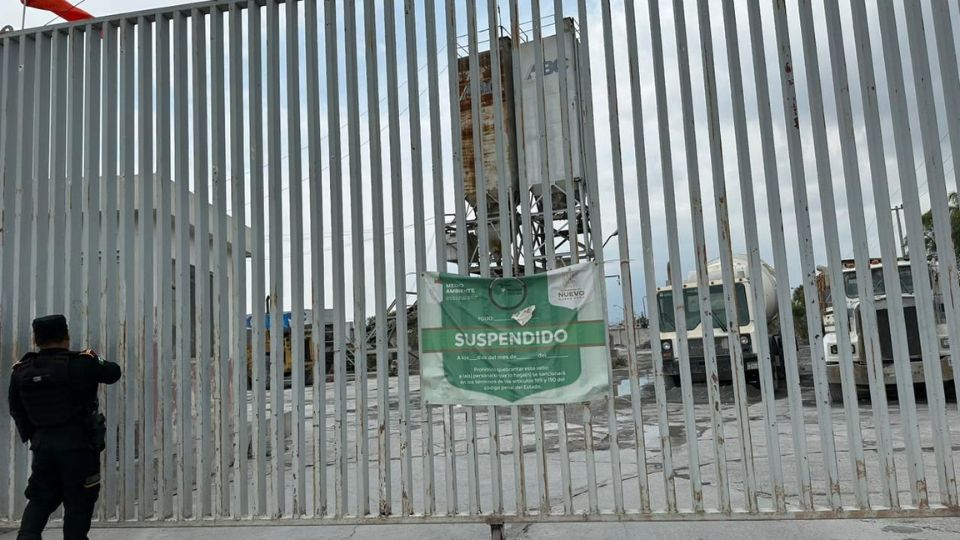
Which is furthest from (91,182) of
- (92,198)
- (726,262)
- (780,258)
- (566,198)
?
(780,258)

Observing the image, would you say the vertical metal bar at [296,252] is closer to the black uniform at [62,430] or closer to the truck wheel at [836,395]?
the black uniform at [62,430]

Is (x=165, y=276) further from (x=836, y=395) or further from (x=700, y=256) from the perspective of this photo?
(x=836, y=395)

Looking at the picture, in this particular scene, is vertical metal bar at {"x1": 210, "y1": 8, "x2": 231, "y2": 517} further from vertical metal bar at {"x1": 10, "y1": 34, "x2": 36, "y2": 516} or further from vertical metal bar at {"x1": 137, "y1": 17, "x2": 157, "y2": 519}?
vertical metal bar at {"x1": 10, "y1": 34, "x2": 36, "y2": 516}

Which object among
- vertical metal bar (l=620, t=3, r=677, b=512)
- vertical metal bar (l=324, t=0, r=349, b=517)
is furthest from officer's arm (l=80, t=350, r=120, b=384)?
vertical metal bar (l=620, t=3, r=677, b=512)

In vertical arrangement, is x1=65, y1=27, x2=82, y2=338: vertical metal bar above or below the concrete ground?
above

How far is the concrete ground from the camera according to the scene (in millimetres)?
4379

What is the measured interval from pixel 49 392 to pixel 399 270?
2315mm

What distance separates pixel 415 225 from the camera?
439cm

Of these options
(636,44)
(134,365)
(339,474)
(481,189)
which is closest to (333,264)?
(481,189)

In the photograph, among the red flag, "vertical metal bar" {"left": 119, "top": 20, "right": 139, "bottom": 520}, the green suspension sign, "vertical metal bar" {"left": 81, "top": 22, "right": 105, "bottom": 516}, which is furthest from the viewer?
the red flag

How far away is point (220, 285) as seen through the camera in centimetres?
477

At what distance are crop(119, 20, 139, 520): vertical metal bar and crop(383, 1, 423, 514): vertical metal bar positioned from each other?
2095mm

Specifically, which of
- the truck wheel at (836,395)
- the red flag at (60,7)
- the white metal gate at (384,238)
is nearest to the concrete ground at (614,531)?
the white metal gate at (384,238)

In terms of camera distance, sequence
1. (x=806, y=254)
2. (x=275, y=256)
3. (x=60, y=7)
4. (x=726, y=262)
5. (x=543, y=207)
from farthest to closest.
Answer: (x=60, y=7) → (x=275, y=256) → (x=543, y=207) → (x=726, y=262) → (x=806, y=254)
